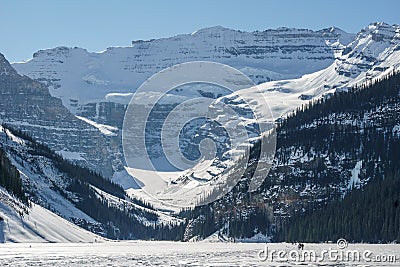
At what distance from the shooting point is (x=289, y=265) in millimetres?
83500

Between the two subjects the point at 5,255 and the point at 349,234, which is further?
the point at 349,234

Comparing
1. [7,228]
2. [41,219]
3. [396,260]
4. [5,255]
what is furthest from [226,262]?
[41,219]

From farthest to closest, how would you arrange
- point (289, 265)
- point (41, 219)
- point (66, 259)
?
point (41, 219)
point (66, 259)
point (289, 265)

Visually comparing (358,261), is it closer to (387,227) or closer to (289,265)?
(289,265)

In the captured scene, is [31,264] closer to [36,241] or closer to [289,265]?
[289,265]

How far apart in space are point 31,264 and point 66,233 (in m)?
107

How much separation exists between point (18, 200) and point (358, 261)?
120 metres

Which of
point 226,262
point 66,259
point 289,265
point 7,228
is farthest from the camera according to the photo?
point 7,228

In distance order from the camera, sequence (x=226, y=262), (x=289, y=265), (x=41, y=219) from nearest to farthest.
Result: (x=289, y=265)
(x=226, y=262)
(x=41, y=219)

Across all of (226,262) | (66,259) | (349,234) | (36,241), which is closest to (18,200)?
(36,241)

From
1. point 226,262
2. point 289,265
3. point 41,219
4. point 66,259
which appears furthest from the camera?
Answer: point 41,219

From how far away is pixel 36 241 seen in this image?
158m

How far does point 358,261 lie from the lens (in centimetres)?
8856

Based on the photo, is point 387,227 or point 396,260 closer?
point 396,260
